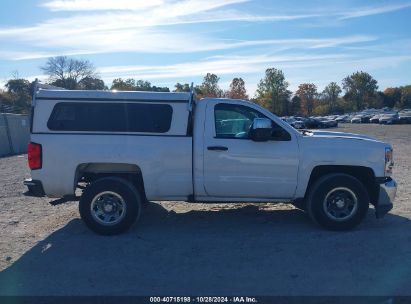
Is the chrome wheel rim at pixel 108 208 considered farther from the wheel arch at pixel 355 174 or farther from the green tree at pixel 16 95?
the green tree at pixel 16 95

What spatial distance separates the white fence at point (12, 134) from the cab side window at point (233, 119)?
22.7m

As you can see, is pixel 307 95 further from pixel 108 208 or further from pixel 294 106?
pixel 108 208

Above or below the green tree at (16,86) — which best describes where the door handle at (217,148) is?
below

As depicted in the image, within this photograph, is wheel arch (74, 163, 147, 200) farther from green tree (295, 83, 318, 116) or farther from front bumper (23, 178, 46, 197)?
green tree (295, 83, 318, 116)

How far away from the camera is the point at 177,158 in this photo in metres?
7.84

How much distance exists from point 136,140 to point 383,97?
162590 mm

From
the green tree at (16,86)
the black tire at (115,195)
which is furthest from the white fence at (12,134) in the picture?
the green tree at (16,86)

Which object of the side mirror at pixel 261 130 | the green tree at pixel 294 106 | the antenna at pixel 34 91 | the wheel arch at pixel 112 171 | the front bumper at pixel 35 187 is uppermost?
the green tree at pixel 294 106

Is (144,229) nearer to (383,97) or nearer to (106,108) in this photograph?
(106,108)

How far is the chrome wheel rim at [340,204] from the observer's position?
7.90m

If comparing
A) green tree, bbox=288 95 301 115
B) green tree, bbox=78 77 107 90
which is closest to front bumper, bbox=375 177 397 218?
green tree, bbox=78 77 107 90

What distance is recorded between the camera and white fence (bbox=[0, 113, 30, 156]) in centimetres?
2836

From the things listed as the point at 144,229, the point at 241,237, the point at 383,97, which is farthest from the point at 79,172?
the point at 383,97

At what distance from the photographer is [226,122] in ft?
26.5
